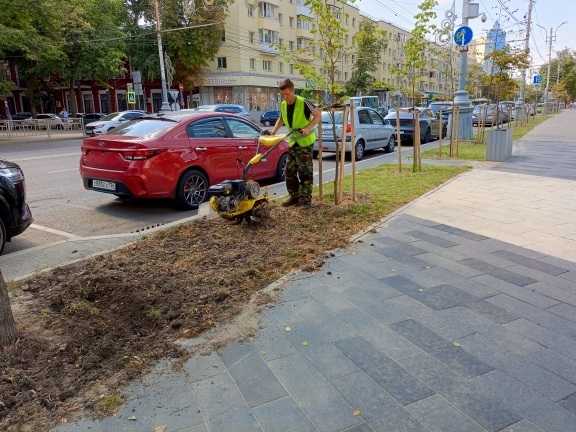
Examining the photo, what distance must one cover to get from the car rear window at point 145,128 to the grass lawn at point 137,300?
2.19 m

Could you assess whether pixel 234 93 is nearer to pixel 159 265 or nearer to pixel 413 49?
pixel 413 49

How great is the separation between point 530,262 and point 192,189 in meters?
5.15

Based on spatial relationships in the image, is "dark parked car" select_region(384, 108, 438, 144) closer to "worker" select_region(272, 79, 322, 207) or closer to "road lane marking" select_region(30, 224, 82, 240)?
"worker" select_region(272, 79, 322, 207)

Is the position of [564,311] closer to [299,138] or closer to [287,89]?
[299,138]

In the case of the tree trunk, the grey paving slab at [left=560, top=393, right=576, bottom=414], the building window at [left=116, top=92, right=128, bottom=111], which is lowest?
the grey paving slab at [left=560, top=393, right=576, bottom=414]

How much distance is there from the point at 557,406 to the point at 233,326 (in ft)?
Result: 6.94

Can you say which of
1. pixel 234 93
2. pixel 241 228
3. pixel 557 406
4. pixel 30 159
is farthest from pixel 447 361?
pixel 234 93

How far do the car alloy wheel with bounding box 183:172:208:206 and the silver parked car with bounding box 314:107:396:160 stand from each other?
6311 mm

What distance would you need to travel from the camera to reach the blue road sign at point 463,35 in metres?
15.5

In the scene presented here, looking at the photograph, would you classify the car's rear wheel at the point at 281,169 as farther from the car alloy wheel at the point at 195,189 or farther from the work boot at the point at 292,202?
the work boot at the point at 292,202

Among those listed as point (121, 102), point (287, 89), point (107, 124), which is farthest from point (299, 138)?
point (121, 102)

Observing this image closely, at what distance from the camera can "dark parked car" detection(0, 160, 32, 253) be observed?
532cm

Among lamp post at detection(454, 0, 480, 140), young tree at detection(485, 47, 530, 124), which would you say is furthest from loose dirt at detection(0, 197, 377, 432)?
lamp post at detection(454, 0, 480, 140)

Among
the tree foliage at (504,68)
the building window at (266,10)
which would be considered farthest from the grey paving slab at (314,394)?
the building window at (266,10)
